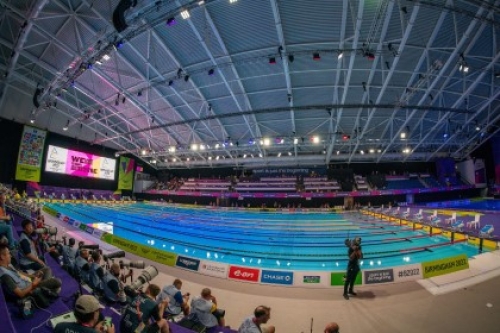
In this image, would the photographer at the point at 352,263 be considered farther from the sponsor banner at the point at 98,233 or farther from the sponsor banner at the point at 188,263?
the sponsor banner at the point at 98,233

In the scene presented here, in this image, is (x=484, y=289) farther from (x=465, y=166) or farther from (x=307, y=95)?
(x=465, y=166)

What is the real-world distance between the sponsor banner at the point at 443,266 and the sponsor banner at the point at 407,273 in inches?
7.0

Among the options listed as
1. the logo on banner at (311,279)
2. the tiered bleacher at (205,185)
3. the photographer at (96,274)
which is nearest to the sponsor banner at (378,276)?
the logo on banner at (311,279)

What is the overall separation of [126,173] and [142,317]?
35.6 m

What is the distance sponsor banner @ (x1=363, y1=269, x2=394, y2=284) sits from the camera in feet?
19.9

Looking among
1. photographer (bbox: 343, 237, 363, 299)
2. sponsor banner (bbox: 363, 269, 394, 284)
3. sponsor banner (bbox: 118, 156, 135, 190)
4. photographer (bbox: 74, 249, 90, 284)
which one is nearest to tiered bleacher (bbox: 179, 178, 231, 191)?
sponsor banner (bbox: 118, 156, 135, 190)

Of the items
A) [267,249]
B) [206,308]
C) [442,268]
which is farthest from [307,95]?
[206,308]

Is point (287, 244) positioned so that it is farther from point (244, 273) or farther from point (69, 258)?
point (69, 258)

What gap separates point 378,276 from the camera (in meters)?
6.10

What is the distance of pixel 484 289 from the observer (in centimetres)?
543

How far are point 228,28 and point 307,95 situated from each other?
7.20 metres

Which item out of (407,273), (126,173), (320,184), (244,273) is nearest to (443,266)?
(407,273)

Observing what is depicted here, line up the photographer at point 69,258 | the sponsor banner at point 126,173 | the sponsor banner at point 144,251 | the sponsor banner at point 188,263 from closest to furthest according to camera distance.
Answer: the photographer at point 69,258 → the sponsor banner at point 188,263 → the sponsor banner at point 144,251 → the sponsor banner at point 126,173

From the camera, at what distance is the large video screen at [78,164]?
25.6m
